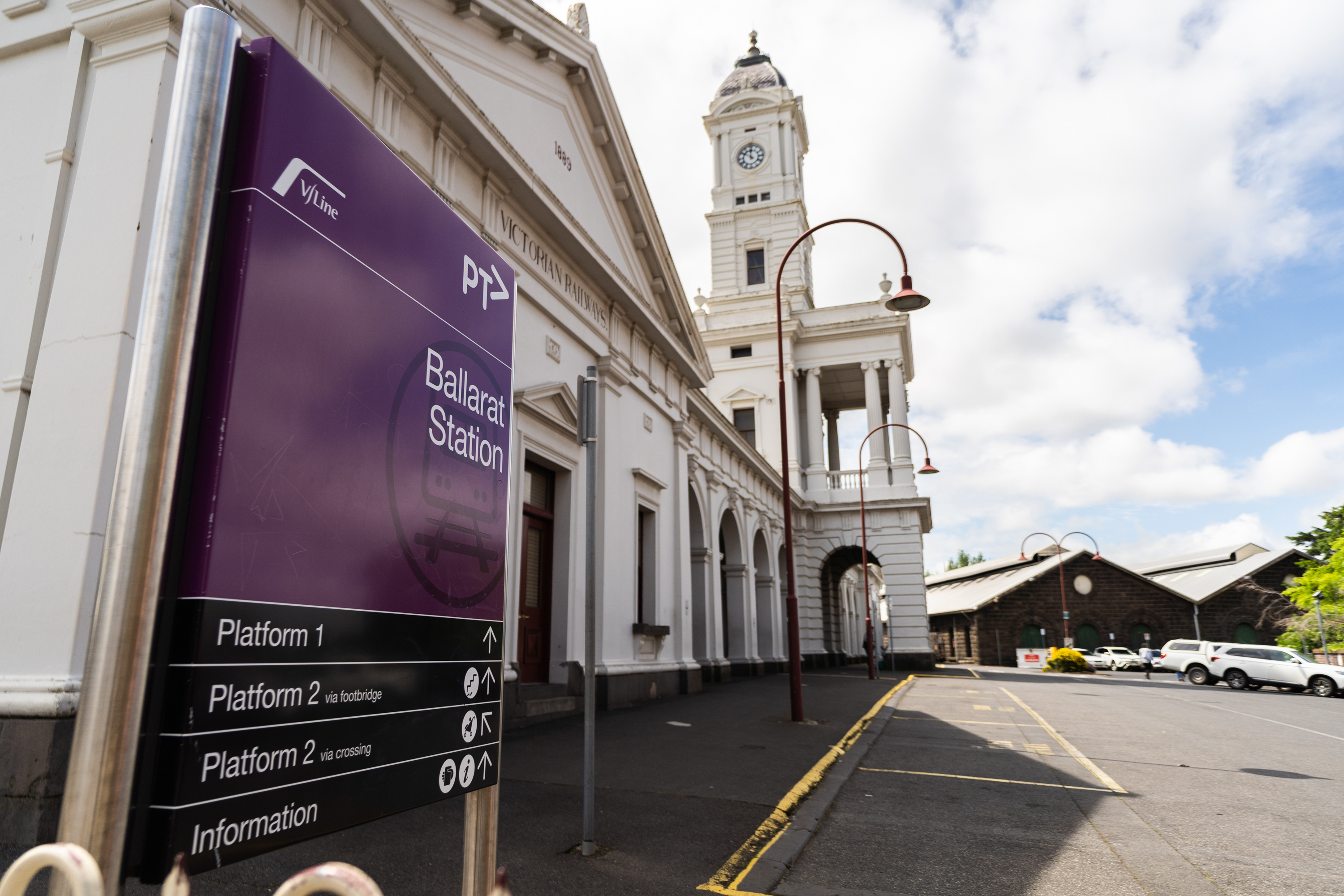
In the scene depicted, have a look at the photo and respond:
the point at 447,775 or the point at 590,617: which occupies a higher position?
the point at 590,617

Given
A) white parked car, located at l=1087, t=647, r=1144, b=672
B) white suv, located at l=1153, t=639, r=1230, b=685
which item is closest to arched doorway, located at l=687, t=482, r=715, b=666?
white suv, located at l=1153, t=639, r=1230, b=685

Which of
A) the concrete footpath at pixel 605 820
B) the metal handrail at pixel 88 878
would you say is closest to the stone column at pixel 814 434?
the concrete footpath at pixel 605 820

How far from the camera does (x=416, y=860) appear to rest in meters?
4.39

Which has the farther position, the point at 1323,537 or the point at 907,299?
the point at 1323,537

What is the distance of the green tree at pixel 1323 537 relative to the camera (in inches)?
1656

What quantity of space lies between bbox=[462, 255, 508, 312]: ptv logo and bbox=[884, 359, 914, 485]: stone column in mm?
32131

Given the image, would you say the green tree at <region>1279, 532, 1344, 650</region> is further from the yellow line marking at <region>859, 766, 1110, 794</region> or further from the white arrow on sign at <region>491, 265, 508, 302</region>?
the white arrow on sign at <region>491, 265, 508, 302</region>

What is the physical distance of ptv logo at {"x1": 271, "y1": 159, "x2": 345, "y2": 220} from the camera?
1.89 m

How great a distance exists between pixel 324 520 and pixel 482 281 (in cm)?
124

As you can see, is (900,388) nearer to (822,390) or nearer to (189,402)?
(822,390)

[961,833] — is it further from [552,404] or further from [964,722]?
[552,404]

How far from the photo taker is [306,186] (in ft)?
6.50

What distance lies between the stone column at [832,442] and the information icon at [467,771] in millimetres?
40616

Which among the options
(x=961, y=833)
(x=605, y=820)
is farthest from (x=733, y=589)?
(x=605, y=820)
